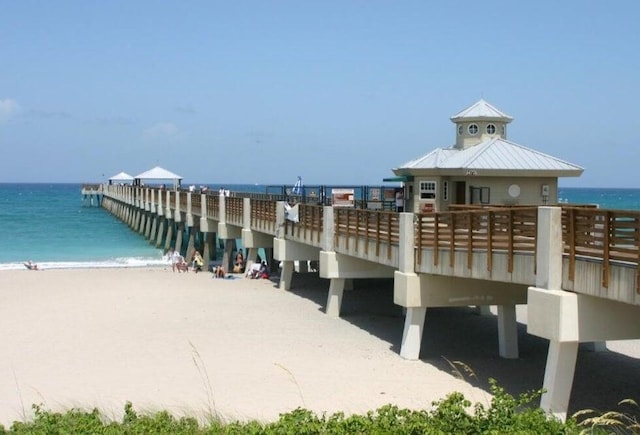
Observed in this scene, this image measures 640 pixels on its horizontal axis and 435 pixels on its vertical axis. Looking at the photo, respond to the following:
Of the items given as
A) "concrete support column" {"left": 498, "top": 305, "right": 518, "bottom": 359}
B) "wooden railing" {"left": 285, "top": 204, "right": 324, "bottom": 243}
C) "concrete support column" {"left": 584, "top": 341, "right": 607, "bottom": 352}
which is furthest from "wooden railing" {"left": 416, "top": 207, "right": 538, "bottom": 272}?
"wooden railing" {"left": 285, "top": 204, "right": 324, "bottom": 243}

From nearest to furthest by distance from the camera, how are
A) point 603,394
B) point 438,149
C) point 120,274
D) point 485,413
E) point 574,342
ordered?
point 485,413 < point 574,342 < point 603,394 < point 438,149 < point 120,274

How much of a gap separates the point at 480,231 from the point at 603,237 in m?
3.42

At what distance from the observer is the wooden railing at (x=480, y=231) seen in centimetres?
1146

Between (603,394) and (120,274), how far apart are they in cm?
2251

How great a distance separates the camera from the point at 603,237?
9.73 meters

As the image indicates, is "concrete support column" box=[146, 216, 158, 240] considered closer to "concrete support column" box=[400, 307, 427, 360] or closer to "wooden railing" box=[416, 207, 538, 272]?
"concrete support column" box=[400, 307, 427, 360]

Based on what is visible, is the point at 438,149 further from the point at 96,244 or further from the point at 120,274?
the point at 96,244

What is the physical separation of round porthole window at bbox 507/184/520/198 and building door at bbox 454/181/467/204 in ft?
3.36

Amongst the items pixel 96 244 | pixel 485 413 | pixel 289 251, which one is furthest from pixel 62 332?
pixel 96 244

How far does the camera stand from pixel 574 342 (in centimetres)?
1048

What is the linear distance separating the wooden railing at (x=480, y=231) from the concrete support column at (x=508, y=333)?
209 cm

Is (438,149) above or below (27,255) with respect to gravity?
above

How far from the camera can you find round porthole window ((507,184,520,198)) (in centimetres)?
1819

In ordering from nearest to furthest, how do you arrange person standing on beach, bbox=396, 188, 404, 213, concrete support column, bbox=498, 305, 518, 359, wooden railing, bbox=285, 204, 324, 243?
concrete support column, bbox=498, 305, 518, 359 < wooden railing, bbox=285, 204, 324, 243 < person standing on beach, bbox=396, 188, 404, 213
